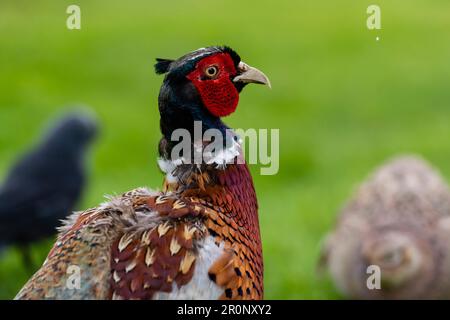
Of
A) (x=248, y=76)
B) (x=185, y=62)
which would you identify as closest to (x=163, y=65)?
(x=185, y=62)

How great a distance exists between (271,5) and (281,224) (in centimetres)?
690

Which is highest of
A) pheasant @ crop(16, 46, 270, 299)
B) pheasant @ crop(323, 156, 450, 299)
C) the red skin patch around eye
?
the red skin patch around eye

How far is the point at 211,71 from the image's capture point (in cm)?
346

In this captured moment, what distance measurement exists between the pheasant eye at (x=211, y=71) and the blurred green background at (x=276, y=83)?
4.45 metres

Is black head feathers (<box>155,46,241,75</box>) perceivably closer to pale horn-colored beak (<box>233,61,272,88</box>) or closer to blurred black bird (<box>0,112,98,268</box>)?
→ pale horn-colored beak (<box>233,61,272,88</box>)

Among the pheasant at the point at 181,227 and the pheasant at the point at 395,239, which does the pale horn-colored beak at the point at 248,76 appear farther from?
the pheasant at the point at 395,239

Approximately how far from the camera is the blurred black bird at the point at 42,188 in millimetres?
6605

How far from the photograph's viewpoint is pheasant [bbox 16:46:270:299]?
318 centimetres

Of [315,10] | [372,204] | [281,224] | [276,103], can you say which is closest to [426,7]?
[315,10]

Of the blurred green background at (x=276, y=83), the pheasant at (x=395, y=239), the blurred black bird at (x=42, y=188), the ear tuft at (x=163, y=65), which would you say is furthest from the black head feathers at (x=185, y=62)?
the blurred green background at (x=276, y=83)

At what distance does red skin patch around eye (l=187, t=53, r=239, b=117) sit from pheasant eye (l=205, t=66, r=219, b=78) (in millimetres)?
11

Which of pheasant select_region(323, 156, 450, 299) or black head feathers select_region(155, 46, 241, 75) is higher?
black head feathers select_region(155, 46, 241, 75)

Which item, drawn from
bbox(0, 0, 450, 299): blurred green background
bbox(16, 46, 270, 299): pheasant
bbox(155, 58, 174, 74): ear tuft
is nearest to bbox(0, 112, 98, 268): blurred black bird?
bbox(0, 0, 450, 299): blurred green background

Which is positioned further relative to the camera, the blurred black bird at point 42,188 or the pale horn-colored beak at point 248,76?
the blurred black bird at point 42,188
